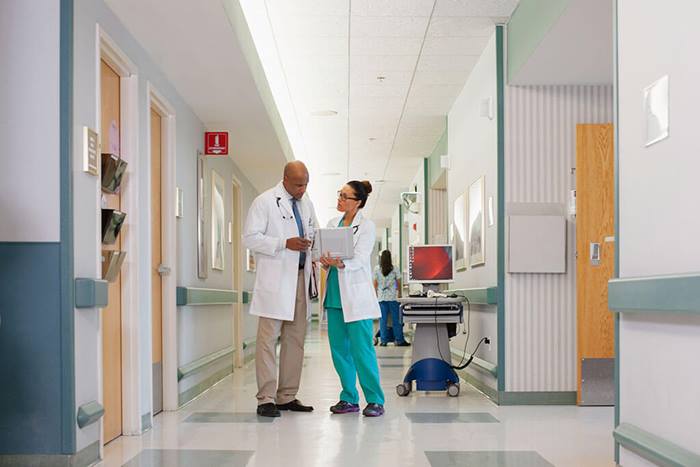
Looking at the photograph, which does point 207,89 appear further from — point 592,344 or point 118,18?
point 592,344

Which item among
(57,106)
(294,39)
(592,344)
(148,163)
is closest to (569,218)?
(592,344)

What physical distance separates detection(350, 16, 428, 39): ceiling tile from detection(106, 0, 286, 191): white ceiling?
0.91m

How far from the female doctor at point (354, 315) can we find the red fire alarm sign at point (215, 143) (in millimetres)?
2238

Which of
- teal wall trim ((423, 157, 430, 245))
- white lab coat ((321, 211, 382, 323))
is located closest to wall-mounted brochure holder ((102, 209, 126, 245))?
white lab coat ((321, 211, 382, 323))

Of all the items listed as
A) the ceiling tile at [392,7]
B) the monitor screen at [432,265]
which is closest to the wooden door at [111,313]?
the ceiling tile at [392,7]

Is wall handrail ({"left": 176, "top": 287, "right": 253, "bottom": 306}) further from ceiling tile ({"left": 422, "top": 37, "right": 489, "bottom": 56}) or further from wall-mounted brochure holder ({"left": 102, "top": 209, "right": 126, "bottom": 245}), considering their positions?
ceiling tile ({"left": 422, "top": 37, "right": 489, "bottom": 56})

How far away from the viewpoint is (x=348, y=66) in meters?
7.42

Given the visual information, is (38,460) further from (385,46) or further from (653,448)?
(385,46)

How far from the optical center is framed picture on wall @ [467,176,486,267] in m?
6.69

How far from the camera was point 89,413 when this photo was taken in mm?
3605

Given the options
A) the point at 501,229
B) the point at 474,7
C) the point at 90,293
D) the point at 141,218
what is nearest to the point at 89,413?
the point at 90,293

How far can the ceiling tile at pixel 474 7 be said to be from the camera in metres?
5.64

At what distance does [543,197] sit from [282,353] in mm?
2163

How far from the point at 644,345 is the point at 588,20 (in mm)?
2247
